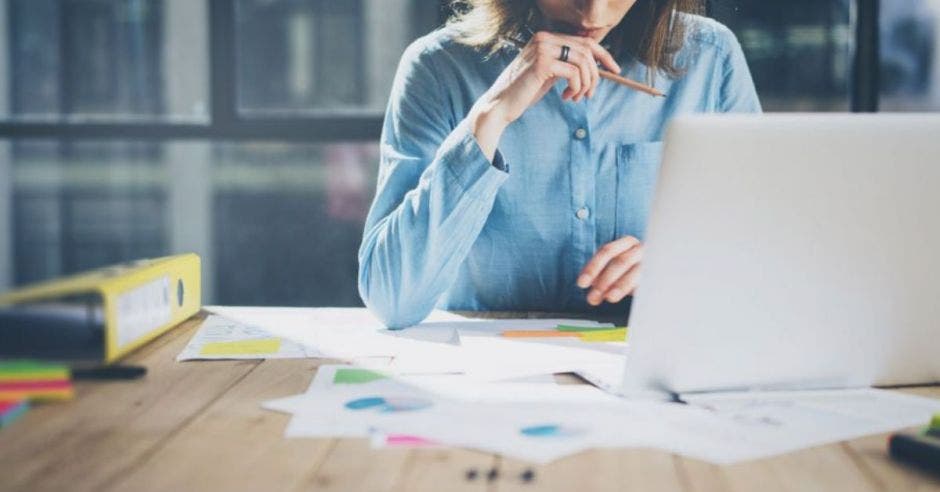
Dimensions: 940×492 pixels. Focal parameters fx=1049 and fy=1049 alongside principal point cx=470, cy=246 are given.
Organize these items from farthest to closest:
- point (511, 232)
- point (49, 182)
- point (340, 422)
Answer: point (49, 182) → point (511, 232) → point (340, 422)

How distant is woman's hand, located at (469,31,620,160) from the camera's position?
165 centimetres

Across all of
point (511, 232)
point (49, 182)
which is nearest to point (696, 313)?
point (511, 232)

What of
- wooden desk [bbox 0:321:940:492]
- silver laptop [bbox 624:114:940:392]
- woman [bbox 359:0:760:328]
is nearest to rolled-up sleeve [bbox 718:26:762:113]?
woman [bbox 359:0:760:328]

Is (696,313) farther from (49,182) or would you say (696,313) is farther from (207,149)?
(207,149)

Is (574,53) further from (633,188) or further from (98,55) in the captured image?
(98,55)

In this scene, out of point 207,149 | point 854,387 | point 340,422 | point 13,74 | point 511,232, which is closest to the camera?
A: point 340,422

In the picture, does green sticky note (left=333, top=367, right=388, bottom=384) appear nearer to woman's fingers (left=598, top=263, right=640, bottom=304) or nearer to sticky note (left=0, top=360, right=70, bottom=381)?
sticky note (left=0, top=360, right=70, bottom=381)

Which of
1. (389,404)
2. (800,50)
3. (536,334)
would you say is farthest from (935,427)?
(800,50)

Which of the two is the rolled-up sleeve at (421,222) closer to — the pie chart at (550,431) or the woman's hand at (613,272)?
the woman's hand at (613,272)

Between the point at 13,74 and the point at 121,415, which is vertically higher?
the point at 13,74

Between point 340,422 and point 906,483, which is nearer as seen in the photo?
point 906,483

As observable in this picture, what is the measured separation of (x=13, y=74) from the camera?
4.84 m

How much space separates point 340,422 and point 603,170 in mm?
1165

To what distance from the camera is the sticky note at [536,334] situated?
1.41 m
